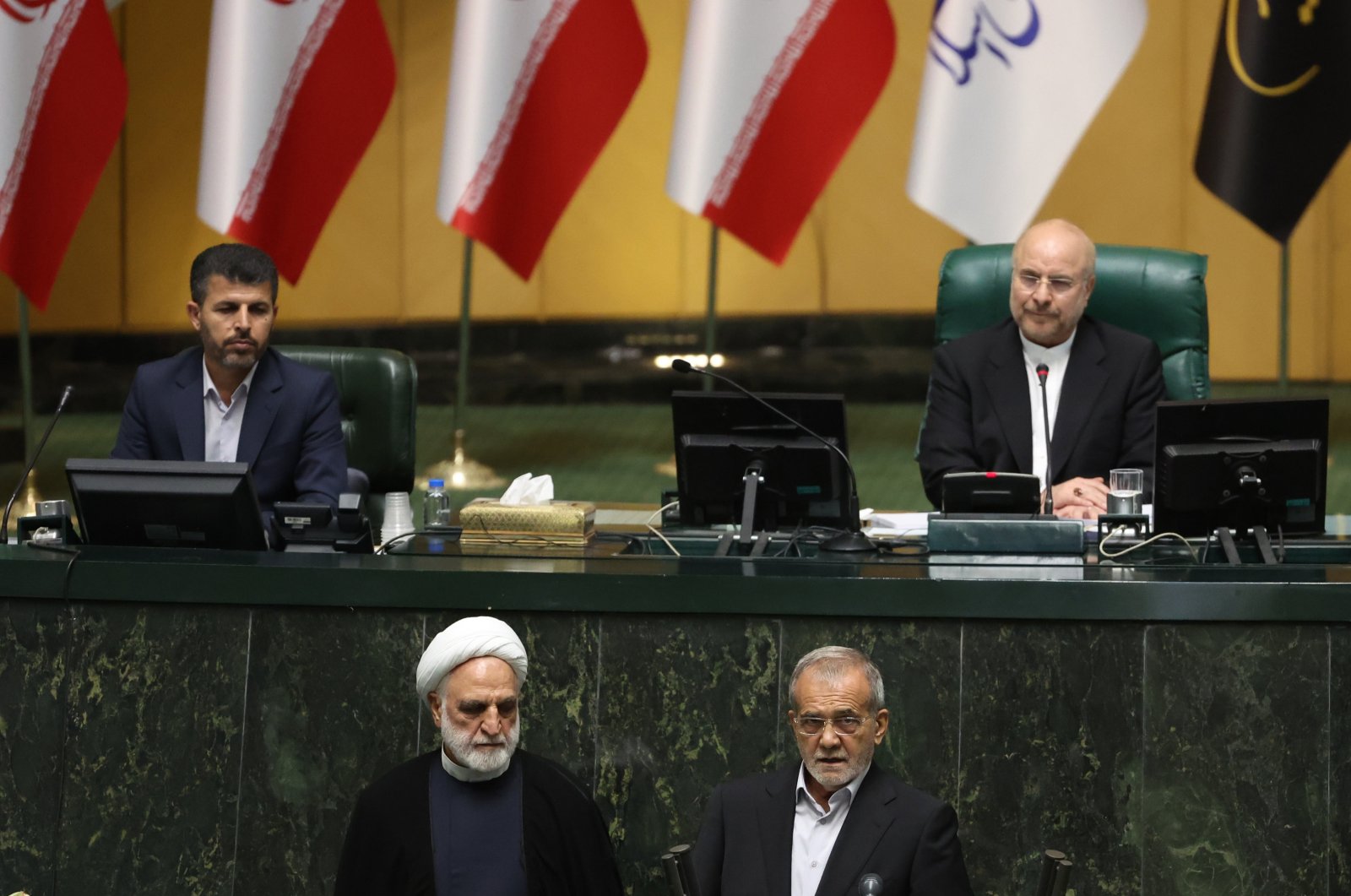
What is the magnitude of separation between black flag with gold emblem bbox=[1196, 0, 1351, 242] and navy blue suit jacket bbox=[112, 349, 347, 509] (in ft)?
14.1

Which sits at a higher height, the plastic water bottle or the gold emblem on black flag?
the gold emblem on black flag

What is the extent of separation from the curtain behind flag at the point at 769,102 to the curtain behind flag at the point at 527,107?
1.25 ft

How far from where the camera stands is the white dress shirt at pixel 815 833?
2609mm

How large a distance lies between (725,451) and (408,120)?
20.9ft

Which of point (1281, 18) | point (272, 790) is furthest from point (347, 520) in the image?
point (1281, 18)

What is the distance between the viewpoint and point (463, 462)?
8.52 meters

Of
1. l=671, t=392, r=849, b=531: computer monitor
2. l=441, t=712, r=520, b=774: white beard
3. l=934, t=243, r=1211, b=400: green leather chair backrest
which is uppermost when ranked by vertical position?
l=934, t=243, r=1211, b=400: green leather chair backrest

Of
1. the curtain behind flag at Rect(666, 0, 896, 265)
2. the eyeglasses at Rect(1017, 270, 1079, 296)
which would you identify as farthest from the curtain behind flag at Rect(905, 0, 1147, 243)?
the eyeglasses at Rect(1017, 270, 1079, 296)

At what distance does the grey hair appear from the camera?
8.58ft

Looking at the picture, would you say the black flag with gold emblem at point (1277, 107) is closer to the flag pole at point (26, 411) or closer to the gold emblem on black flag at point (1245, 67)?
the gold emblem on black flag at point (1245, 67)

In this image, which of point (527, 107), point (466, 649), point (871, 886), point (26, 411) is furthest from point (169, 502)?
point (26, 411)

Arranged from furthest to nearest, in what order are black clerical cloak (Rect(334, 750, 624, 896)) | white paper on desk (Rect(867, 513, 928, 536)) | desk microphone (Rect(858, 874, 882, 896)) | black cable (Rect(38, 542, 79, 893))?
white paper on desk (Rect(867, 513, 928, 536)) → black cable (Rect(38, 542, 79, 893)) → black clerical cloak (Rect(334, 750, 624, 896)) → desk microphone (Rect(858, 874, 882, 896))

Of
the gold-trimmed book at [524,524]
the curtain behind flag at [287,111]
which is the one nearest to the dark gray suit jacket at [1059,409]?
the gold-trimmed book at [524,524]

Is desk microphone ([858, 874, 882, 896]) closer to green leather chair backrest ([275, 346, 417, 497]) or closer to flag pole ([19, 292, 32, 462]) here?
green leather chair backrest ([275, 346, 417, 497])
